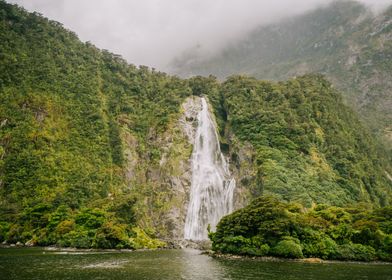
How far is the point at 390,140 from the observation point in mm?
157250

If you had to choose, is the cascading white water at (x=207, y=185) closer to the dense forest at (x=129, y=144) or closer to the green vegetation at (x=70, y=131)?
the dense forest at (x=129, y=144)

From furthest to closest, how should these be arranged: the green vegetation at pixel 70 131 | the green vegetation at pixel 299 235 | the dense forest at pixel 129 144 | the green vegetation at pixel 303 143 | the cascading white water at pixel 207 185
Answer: the green vegetation at pixel 303 143
the cascading white water at pixel 207 185
the dense forest at pixel 129 144
the green vegetation at pixel 70 131
the green vegetation at pixel 299 235

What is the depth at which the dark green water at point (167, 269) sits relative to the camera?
1565 inches

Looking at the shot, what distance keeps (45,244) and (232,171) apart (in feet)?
165

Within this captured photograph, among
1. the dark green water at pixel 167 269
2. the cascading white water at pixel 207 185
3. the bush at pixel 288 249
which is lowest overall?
the dark green water at pixel 167 269

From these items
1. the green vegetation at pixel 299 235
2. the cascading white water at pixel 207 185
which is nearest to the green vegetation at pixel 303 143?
the cascading white water at pixel 207 185

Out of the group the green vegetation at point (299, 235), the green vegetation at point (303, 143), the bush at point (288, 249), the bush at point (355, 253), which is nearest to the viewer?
the bush at point (288, 249)

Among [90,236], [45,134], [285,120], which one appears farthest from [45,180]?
[285,120]

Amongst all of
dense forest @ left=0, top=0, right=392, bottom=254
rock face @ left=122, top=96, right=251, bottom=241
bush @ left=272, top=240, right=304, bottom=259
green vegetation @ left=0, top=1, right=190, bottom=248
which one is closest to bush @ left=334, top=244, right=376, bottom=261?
bush @ left=272, top=240, right=304, bottom=259

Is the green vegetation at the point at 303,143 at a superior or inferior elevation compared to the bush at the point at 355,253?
superior

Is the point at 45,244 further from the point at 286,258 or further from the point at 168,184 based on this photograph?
the point at 286,258

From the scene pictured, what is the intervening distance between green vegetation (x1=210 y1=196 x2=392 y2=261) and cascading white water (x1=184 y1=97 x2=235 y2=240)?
29.1 meters

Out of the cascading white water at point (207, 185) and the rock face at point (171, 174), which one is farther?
the cascading white water at point (207, 185)

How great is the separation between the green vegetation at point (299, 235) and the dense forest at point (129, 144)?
20580 millimetres
